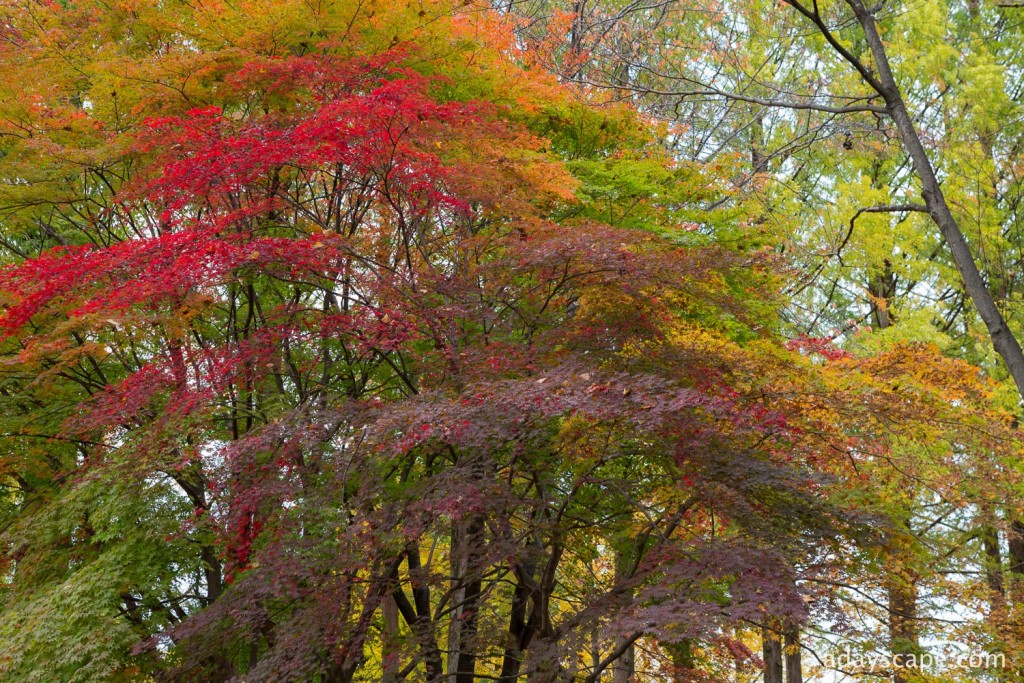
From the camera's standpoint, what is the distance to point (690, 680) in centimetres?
728

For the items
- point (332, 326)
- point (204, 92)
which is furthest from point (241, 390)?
point (204, 92)

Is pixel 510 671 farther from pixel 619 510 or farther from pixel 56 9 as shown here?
pixel 56 9

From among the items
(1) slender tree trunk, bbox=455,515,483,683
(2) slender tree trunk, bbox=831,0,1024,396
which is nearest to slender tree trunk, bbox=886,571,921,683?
(2) slender tree trunk, bbox=831,0,1024,396

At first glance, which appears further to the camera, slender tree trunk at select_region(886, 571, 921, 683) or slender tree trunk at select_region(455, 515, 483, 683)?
slender tree trunk at select_region(886, 571, 921, 683)

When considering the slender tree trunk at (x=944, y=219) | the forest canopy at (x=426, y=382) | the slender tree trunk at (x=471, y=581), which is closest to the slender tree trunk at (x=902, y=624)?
the forest canopy at (x=426, y=382)

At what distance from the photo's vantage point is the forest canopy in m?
6.03

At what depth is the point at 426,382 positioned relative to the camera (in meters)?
7.36

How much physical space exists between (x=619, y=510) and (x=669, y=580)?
2453mm

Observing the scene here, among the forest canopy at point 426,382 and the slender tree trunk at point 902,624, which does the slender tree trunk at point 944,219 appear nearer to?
the forest canopy at point 426,382

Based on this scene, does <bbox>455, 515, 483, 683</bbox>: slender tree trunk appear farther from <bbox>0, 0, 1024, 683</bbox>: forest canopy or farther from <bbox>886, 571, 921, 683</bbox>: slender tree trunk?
<bbox>886, 571, 921, 683</bbox>: slender tree trunk

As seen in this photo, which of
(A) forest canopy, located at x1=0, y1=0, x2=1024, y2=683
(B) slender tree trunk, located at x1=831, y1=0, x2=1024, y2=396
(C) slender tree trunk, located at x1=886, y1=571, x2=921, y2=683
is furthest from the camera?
(C) slender tree trunk, located at x1=886, y1=571, x2=921, y2=683

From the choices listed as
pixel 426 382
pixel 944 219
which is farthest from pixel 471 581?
pixel 944 219

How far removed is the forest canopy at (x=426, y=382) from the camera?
237 inches

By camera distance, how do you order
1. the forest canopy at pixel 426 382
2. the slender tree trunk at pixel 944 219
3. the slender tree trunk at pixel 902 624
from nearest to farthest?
the forest canopy at pixel 426 382 → the slender tree trunk at pixel 944 219 → the slender tree trunk at pixel 902 624
